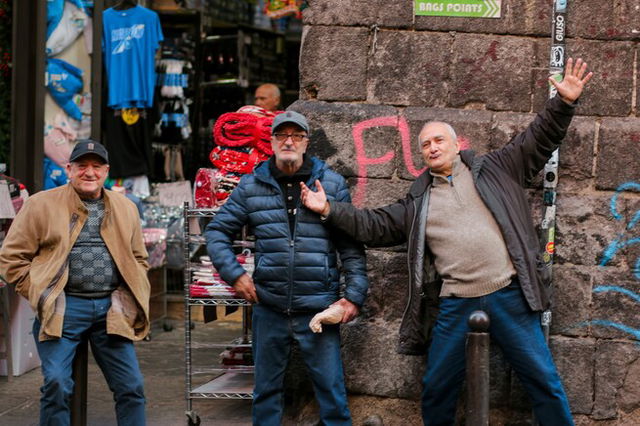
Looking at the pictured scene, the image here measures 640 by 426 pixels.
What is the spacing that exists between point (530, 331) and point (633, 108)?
66.1 inches

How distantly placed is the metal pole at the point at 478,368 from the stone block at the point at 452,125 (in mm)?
1715

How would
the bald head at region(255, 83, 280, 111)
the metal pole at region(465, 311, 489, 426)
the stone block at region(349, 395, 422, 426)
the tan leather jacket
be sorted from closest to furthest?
the metal pole at region(465, 311, 489, 426), the tan leather jacket, the stone block at region(349, 395, 422, 426), the bald head at region(255, 83, 280, 111)

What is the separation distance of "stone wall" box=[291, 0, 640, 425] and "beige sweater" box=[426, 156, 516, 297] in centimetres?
73

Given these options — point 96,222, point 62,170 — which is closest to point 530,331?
point 96,222

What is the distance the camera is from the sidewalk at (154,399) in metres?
7.38

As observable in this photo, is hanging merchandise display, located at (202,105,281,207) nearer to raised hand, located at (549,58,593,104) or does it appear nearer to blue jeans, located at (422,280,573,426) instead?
blue jeans, located at (422,280,573,426)

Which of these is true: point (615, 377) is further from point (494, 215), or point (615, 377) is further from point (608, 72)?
point (608, 72)

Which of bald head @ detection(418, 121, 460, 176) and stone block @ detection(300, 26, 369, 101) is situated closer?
bald head @ detection(418, 121, 460, 176)

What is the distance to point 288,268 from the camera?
599cm

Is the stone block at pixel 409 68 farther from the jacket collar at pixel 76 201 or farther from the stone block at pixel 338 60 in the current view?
the jacket collar at pixel 76 201

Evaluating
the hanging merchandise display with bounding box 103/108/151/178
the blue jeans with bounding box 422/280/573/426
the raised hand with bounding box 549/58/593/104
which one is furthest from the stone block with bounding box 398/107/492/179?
the hanging merchandise display with bounding box 103/108/151/178

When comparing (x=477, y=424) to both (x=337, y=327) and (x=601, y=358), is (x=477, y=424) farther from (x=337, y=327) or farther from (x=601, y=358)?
(x=601, y=358)

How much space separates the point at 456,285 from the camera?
5918 millimetres

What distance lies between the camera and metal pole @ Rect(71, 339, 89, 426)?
6109mm
